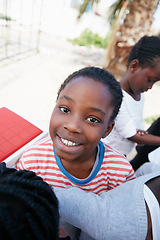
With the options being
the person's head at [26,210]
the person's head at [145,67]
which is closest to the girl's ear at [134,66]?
the person's head at [145,67]

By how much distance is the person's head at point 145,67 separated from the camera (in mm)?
1269

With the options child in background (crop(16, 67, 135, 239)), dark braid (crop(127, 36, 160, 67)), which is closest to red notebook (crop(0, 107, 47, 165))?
child in background (crop(16, 67, 135, 239))

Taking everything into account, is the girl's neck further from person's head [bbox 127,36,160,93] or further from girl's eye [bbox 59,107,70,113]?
person's head [bbox 127,36,160,93]

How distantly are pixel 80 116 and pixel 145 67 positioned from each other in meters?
0.80

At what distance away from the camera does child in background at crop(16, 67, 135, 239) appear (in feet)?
2.45

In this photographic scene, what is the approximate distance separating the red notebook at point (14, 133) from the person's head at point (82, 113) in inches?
7.8

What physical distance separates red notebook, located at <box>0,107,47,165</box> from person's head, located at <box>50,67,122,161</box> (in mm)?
198

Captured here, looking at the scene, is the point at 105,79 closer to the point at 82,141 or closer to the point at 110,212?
the point at 82,141

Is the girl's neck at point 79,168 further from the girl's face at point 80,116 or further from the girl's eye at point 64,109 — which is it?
the girl's eye at point 64,109

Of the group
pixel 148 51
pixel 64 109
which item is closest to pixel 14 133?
pixel 64 109

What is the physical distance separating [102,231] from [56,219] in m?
0.24

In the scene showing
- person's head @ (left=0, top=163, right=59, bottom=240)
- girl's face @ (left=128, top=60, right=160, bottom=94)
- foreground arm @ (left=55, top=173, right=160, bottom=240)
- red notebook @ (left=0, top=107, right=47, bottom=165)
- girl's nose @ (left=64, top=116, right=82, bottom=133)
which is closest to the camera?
person's head @ (left=0, top=163, right=59, bottom=240)

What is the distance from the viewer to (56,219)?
0.44 m

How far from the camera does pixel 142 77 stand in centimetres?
129
